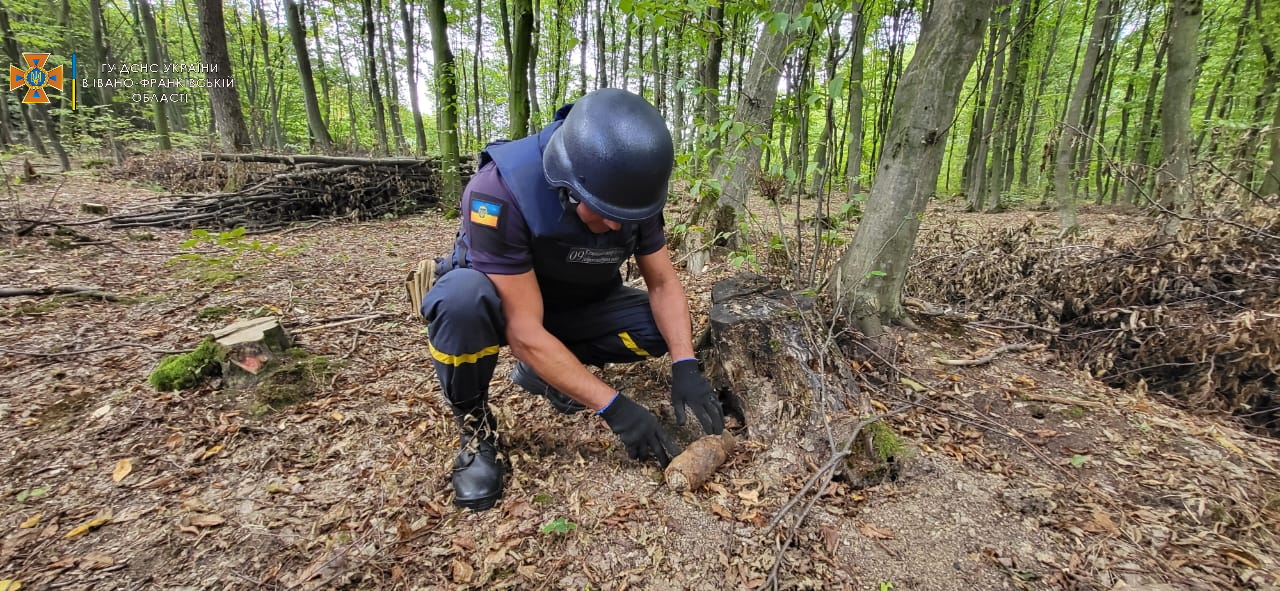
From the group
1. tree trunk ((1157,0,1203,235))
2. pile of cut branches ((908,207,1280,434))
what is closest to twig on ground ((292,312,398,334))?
pile of cut branches ((908,207,1280,434))

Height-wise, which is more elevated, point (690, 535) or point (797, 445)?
point (797, 445)

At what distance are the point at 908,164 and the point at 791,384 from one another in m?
1.31

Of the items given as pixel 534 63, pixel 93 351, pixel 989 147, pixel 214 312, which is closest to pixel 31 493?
pixel 93 351

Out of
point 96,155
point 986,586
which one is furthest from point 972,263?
point 96,155

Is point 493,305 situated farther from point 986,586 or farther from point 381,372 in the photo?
point 986,586

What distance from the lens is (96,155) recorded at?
13.4 m

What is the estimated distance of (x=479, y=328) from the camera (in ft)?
5.96

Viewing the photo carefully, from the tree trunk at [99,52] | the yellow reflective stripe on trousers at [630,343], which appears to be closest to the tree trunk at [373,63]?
the tree trunk at [99,52]

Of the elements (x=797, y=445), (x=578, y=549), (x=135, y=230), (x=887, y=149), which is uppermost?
(x=887, y=149)

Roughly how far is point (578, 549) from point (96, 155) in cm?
1926

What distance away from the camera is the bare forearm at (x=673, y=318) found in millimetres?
2143

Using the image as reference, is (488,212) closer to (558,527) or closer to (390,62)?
(558,527)

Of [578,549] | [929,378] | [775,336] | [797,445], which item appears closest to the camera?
[578,549]

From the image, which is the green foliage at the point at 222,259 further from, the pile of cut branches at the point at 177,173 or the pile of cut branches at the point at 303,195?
the pile of cut branches at the point at 177,173
